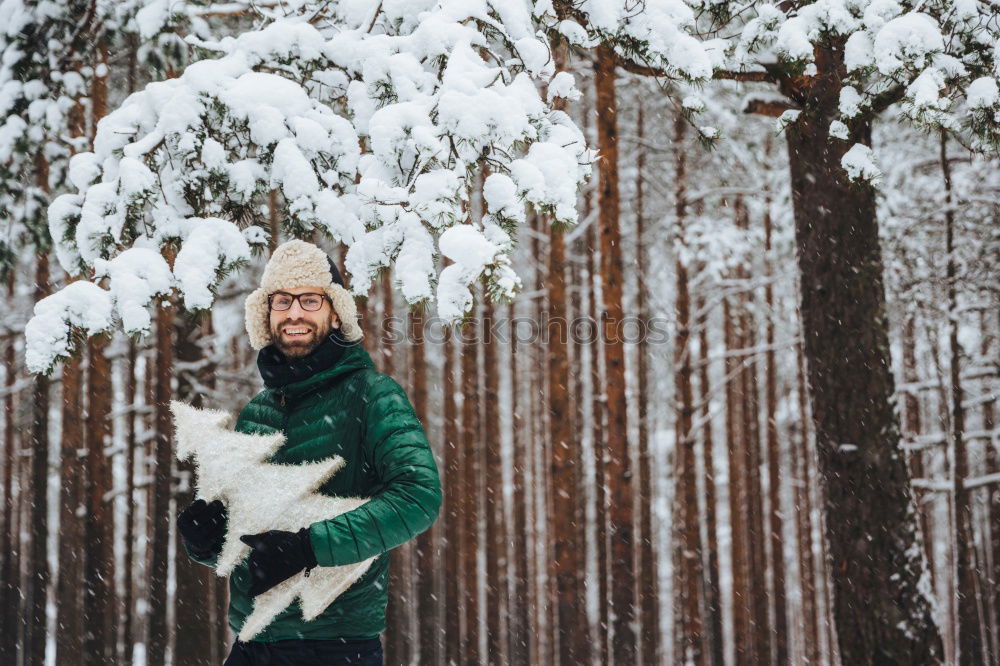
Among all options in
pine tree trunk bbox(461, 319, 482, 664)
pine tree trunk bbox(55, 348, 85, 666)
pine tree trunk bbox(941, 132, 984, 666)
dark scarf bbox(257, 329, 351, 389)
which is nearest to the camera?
dark scarf bbox(257, 329, 351, 389)

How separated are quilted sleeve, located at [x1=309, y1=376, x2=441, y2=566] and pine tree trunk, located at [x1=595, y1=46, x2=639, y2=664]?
7473mm

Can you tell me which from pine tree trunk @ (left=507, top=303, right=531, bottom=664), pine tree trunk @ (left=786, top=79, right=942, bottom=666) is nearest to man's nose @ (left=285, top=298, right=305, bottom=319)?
pine tree trunk @ (left=786, top=79, right=942, bottom=666)

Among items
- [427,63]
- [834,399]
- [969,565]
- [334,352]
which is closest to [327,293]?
[334,352]

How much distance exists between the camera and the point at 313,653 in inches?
95.2

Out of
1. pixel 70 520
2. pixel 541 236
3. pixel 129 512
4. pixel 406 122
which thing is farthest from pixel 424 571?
pixel 406 122

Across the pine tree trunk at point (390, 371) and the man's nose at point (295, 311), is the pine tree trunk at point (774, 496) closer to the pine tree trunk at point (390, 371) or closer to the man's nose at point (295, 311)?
the pine tree trunk at point (390, 371)

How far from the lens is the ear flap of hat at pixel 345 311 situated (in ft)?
9.24

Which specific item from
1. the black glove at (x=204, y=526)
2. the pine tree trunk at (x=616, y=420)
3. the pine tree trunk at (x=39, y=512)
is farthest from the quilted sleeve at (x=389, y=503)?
the pine tree trunk at (x=39, y=512)

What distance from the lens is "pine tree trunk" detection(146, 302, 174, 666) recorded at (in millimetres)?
9949

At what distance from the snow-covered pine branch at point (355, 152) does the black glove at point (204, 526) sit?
1178mm

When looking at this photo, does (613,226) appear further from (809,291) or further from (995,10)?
(995,10)

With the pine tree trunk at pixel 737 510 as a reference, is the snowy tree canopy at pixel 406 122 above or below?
above

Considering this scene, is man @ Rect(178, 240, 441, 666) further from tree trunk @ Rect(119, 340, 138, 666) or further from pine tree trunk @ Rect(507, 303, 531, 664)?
pine tree trunk @ Rect(507, 303, 531, 664)

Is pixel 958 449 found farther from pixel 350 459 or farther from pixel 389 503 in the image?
pixel 389 503
